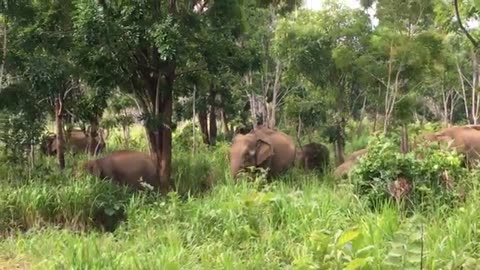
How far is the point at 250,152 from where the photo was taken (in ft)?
36.0

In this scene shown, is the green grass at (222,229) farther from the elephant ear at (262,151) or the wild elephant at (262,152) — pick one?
the elephant ear at (262,151)

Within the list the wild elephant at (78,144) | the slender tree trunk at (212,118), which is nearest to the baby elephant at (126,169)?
the wild elephant at (78,144)

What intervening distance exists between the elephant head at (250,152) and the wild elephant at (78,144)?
3.11 metres

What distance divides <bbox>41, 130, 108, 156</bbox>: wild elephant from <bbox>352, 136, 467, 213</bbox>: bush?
6728mm

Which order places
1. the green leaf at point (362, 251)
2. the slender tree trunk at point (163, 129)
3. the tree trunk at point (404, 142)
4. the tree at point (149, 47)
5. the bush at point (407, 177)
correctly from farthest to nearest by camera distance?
the tree trunk at point (404, 142) → the slender tree trunk at point (163, 129) → the tree at point (149, 47) → the bush at point (407, 177) → the green leaf at point (362, 251)

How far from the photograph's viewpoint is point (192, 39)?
8.91m

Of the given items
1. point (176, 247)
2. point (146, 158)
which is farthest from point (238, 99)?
point (176, 247)

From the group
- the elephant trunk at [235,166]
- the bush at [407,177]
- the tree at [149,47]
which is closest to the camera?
the bush at [407,177]

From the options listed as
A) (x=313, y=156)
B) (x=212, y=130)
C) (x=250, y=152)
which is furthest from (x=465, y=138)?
(x=212, y=130)

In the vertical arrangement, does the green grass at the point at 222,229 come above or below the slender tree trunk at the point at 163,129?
below

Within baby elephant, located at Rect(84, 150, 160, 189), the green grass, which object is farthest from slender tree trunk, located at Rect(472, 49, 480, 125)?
baby elephant, located at Rect(84, 150, 160, 189)

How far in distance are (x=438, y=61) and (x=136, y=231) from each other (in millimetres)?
8089

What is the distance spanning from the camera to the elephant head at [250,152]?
1077 cm

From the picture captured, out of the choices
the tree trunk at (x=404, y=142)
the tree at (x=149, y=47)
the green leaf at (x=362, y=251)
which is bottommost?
the green leaf at (x=362, y=251)
